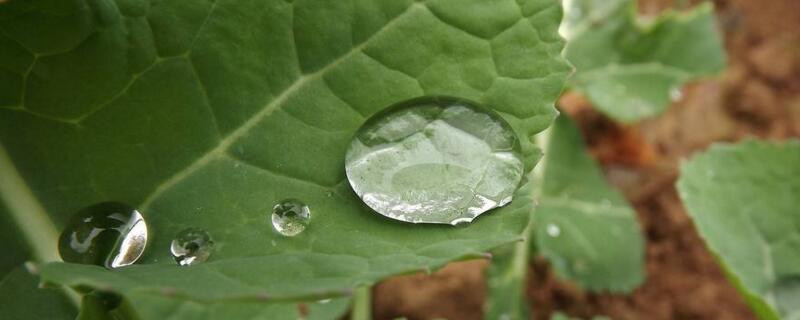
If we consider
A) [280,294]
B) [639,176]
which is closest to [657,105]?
[639,176]

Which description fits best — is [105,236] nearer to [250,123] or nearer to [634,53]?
[250,123]

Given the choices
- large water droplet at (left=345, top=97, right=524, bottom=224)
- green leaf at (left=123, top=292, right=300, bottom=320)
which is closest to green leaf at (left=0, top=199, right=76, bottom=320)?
green leaf at (left=123, top=292, right=300, bottom=320)

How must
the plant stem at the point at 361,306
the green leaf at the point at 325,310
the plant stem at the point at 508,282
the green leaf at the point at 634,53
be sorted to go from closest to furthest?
the green leaf at the point at 325,310 → the plant stem at the point at 361,306 → the plant stem at the point at 508,282 → the green leaf at the point at 634,53

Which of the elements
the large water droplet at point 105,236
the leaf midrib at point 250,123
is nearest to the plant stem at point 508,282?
the leaf midrib at point 250,123

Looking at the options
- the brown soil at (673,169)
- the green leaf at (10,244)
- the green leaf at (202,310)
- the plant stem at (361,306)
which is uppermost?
the green leaf at (10,244)

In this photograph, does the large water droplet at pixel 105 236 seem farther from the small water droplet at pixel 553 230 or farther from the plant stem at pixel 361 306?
the small water droplet at pixel 553 230

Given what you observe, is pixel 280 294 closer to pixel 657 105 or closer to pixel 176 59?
pixel 176 59

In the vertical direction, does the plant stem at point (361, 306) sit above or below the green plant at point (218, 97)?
below
